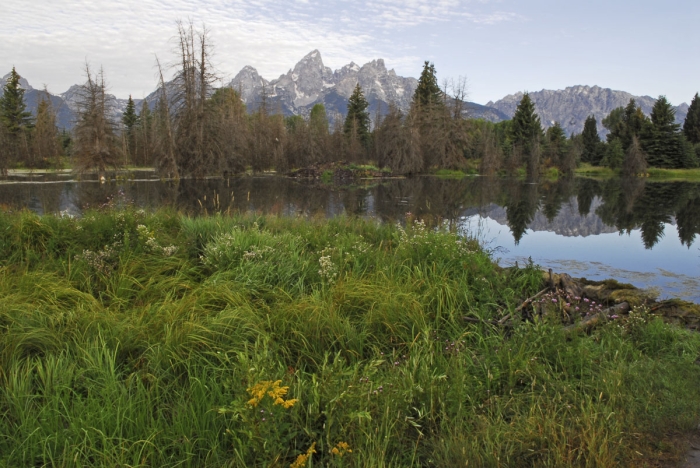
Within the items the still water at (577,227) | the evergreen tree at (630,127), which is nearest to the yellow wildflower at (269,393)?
the still water at (577,227)

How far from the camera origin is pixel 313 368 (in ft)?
11.4

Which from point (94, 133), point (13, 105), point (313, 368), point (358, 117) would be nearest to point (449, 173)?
point (358, 117)

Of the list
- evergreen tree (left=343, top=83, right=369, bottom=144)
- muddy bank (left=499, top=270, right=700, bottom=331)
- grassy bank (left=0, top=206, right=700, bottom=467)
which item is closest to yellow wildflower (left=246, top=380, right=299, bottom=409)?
grassy bank (left=0, top=206, right=700, bottom=467)

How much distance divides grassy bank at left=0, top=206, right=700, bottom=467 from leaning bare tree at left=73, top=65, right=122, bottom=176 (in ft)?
102

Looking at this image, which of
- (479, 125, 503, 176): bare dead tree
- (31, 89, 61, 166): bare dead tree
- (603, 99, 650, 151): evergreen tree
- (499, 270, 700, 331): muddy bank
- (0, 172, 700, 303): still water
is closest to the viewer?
(499, 270, 700, 331): muddy bank

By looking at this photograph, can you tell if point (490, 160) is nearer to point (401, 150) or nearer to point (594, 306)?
point (401, 150)

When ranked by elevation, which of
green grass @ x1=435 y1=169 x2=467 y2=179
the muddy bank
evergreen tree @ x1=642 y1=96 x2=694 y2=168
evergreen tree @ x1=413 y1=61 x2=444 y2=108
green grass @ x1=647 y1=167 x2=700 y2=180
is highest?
evergreen tree @ x1=413 y1=61 x2=444 y2=108

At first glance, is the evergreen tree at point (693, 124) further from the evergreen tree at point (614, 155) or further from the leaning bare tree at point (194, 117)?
the leaning bare tree at point (194, 117)

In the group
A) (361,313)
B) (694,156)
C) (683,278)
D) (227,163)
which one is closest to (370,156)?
(227,163)

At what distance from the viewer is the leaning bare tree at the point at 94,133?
107 ft

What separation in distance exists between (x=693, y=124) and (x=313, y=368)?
228ft

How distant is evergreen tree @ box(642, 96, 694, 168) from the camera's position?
164 feet

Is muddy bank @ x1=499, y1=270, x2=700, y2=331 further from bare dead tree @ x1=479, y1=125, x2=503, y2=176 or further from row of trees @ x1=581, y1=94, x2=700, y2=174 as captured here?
row of trees @ x1=581, y1=94, x2=700, y2=174

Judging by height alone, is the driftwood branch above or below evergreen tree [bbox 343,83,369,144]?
below
